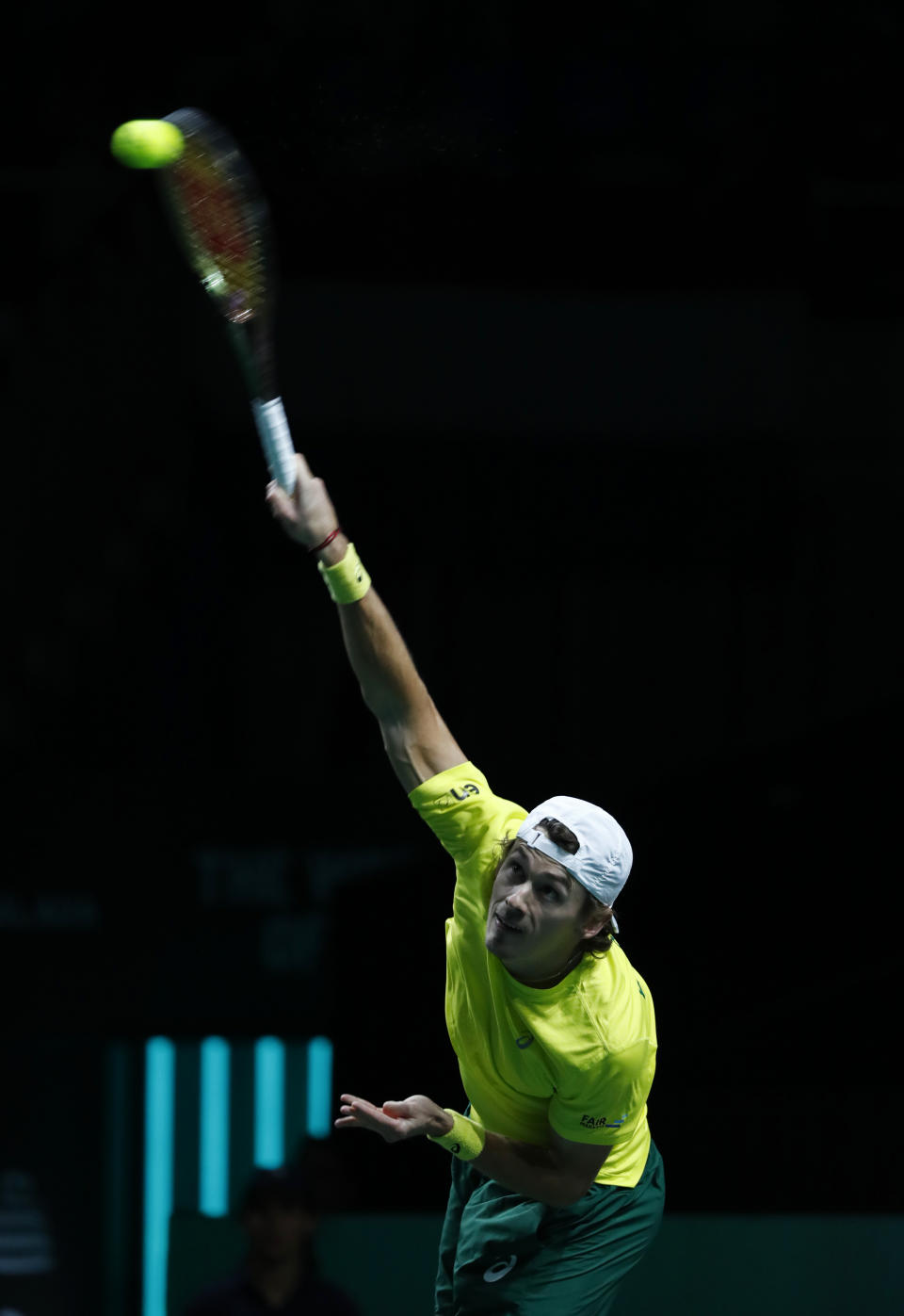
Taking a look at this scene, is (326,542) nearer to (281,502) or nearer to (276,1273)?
(281,502)

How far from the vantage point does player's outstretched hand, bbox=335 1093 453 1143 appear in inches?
124

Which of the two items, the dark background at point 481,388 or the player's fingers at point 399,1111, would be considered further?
the dark background at point 481,388

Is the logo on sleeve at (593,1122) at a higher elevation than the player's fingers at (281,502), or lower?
lower

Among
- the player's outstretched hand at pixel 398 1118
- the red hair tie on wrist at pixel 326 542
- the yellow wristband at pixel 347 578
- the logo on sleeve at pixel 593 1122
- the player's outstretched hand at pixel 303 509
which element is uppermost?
the player's outstretched hand at pixel 303 509

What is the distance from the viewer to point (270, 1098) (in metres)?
6.53

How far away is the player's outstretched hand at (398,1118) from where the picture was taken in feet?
10.4

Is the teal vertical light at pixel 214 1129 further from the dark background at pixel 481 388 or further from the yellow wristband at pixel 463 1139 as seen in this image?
the yellow wristband at pixel 463 1139

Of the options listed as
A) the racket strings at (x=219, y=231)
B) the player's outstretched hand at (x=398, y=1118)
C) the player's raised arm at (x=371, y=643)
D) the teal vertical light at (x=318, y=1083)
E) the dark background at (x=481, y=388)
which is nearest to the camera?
the player's outstretched hand at (x=398, y=1118)

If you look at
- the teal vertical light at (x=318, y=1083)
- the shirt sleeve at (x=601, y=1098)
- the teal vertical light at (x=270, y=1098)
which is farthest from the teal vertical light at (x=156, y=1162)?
the shirt sleeve at (x=601, y=1098)

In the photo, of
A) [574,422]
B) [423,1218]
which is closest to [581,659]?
[574,422]

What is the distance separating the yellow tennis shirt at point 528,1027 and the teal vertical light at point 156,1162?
3046 millimetres

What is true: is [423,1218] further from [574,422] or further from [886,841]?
[574,422]

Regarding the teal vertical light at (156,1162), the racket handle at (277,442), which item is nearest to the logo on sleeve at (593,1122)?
the racket handle at (277,442)

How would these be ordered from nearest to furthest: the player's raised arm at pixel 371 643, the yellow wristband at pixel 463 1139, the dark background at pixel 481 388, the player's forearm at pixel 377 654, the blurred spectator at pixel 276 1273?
the yellow wristband at pixel 463 1139, the player's raised arm at pixel 371 643, the player's forearm at pixel 377 654, the blurred spectator at pixel 276 1273, the dark background at pixel 481 388
